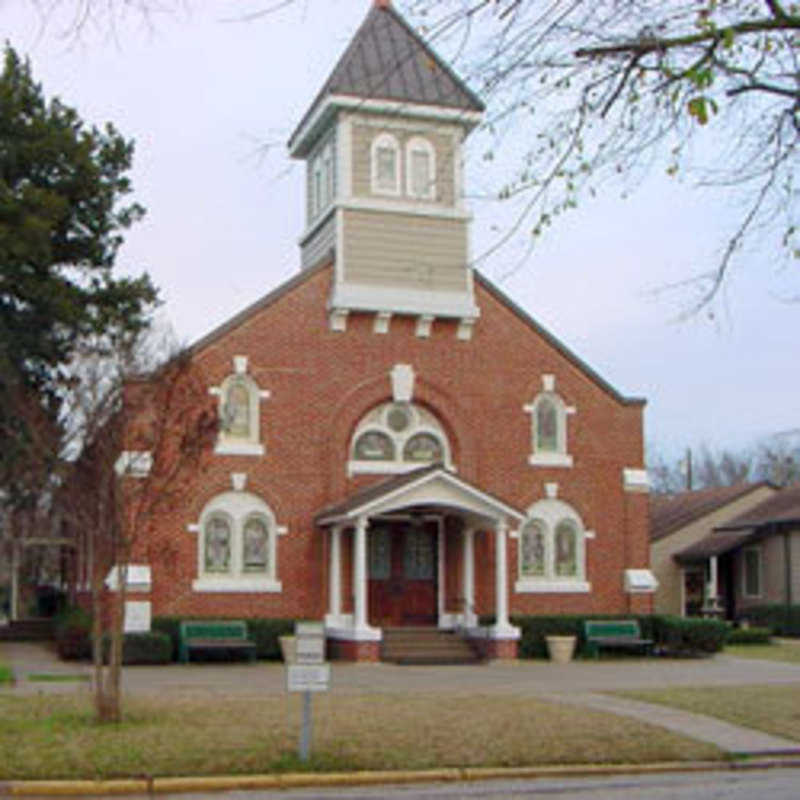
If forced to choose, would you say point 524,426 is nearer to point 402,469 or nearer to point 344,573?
point 402,469

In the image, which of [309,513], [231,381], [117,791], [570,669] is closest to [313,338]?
Answer: [231,381]

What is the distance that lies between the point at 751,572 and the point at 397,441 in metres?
17.9

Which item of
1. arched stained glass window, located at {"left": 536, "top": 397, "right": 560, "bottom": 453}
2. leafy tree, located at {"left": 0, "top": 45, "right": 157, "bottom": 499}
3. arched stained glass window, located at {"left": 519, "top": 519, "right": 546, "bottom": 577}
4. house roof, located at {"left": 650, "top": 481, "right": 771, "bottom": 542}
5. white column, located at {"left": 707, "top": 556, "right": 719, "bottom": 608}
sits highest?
leafy tree, located at {"left": 0, "top": 45, "right": 157, "bottom": 499}

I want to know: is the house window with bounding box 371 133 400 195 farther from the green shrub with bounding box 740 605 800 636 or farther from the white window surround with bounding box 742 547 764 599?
the white window surround with bounding box 742 547 764 599

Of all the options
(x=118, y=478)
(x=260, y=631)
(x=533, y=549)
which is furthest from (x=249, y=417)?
(x=118, y=478)

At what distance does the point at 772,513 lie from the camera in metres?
42.1

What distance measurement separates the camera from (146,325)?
28.2 meters

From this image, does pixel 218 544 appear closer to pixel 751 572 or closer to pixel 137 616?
pixel 137 616

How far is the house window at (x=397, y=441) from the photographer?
2909 cm

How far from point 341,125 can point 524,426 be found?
311 inches

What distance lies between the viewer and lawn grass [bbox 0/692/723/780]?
12609 millimetres

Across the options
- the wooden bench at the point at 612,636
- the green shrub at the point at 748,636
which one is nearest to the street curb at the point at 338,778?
the wooden bench at the point at 612,636

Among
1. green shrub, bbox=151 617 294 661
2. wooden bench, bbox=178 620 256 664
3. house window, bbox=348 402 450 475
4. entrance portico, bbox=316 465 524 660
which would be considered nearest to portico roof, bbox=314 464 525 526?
entrance portico, bbox=316 465 524 660

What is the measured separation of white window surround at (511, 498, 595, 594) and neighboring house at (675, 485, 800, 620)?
1133 centimetres
